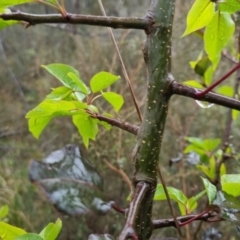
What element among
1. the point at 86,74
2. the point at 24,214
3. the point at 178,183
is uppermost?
the point at 86,74

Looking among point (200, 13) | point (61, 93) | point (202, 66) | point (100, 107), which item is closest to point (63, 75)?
point (61, 93)

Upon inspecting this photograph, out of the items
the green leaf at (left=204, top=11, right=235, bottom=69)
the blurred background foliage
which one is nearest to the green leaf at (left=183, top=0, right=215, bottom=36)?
the green leaf at (left=204, top=11, right=235, bottom=69)

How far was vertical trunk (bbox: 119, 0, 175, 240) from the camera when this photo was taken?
293mm

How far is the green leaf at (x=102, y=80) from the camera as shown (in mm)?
354

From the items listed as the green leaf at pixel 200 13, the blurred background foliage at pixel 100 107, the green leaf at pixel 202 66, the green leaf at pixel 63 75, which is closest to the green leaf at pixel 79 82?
the green leaf at pixel 63 75

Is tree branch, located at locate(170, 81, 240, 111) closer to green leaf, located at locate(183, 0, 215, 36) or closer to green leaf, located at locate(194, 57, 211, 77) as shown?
green leaf, located at locate(183, 0, 215, 36)

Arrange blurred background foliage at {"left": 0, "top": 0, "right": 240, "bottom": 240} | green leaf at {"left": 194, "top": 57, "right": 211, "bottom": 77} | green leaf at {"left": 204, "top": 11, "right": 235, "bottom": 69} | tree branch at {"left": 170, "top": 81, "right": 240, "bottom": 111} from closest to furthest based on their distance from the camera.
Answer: tree branch at {"left": 170, "top": 81, "right": 240, "bottom": 111} → green leaf at {"left": 204, "top": 11, "right": 235, "bottom": 69} → green leaf at {"left": 194, "top": 57, "right": 211, "bottom": 77} → blurred background foliage at {"left": 0, "top": 0, "right": 240, "bottom": 240}

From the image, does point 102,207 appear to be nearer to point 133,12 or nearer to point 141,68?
point 141,68

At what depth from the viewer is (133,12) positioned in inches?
116

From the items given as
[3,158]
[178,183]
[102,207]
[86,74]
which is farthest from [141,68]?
[102,207]

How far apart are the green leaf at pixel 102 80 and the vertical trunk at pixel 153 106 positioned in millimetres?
55

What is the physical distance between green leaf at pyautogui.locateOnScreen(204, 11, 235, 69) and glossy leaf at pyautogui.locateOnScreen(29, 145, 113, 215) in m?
0.20

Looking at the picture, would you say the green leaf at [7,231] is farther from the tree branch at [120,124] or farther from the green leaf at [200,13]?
the green leaf at [200,13]

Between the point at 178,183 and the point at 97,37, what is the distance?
112 centimetres
